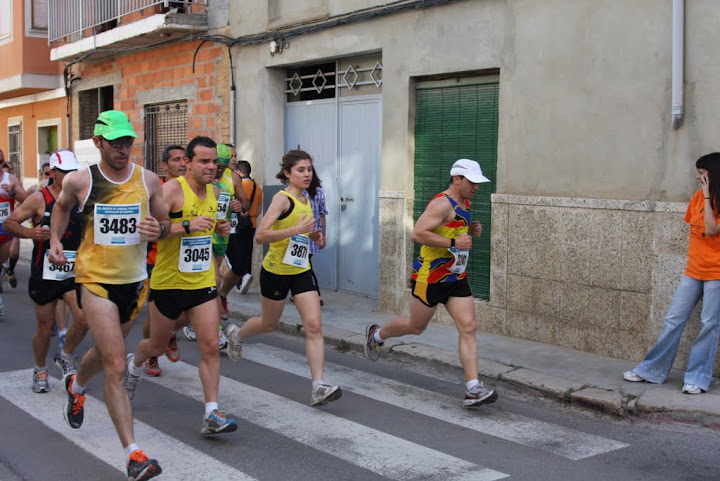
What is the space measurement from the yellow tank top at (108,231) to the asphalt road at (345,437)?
3.67 ft

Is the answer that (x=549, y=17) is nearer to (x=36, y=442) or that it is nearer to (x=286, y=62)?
(x=286, y=62)

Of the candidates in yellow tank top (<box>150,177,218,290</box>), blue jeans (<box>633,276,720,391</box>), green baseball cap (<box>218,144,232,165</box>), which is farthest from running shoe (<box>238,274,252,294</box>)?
blue jeans (<box>633,276,720,391</box>)

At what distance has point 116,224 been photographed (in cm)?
505

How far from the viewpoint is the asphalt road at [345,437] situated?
16.4 feet

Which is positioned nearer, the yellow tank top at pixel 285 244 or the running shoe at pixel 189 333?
the yellow tank top at pixel 285 244

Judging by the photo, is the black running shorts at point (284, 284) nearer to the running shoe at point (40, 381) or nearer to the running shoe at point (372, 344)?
the running shoe at point (372, 344)

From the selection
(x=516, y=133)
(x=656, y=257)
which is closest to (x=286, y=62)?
(x=516, y=133)

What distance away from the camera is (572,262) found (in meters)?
8.20

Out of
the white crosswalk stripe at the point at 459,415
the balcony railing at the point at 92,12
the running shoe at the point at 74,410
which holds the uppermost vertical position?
the balcony railing at the point at 92,12

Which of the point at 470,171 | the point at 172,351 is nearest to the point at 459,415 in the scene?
the point at 470,171

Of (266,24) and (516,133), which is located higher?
(266,24)

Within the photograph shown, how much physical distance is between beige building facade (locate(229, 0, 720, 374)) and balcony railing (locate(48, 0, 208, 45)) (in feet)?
14.7

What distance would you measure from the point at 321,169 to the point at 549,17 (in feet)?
15.2

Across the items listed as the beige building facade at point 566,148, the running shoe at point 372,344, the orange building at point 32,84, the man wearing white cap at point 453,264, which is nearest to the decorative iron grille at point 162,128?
the orange building at point 32,84
